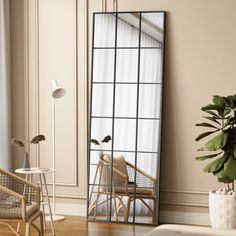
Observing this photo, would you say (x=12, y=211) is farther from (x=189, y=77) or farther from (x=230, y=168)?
(x=189, y=77)

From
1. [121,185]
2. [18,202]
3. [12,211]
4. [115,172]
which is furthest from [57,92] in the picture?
[12,211]

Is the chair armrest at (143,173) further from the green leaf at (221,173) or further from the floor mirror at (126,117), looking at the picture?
the green leaf at (221,173)

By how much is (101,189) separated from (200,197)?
1.00 m

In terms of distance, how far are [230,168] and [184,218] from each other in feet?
4.18

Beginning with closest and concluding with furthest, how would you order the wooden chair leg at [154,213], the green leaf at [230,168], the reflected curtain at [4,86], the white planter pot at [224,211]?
the green leaf at [230,168] < the white planter pot at [224,211] < the wooden chair leg at [154,213] < the reflected curtain at [4,86]

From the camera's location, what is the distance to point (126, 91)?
5.34 meters

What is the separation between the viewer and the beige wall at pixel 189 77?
16.9 feet

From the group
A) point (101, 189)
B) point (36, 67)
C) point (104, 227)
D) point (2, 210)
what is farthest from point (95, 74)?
point (2, 210)

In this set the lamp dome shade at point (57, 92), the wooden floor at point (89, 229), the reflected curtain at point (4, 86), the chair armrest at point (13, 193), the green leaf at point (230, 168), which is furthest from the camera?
the reflected curtain at point (4, 86)

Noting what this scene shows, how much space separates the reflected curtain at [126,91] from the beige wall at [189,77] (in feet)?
0.48

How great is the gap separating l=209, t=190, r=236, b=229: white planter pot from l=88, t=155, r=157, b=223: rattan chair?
965 millimetres

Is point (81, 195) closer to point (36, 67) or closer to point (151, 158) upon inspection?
point (151, 158)

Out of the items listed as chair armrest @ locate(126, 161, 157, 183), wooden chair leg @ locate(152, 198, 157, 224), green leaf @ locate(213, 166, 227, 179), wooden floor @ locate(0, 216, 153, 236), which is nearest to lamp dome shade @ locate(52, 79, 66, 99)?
chair armrest @ locate(126, 161, 157, 183)

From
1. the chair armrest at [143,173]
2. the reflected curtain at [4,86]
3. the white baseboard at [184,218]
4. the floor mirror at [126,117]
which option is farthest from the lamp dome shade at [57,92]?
the white baseboard at [184,218]
